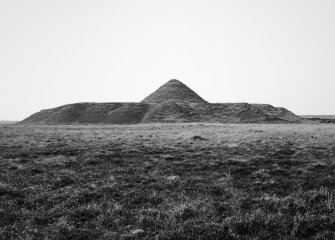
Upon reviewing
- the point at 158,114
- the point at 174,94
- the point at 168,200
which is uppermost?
the point at 174,94

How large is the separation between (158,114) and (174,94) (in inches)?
1501

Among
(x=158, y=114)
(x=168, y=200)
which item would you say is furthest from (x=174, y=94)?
(x=168, y=200)

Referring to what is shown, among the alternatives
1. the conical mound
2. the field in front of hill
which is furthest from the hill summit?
the field in front of hill

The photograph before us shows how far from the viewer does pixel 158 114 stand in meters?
91.2

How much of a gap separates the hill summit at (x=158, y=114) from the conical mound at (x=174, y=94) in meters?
15.8

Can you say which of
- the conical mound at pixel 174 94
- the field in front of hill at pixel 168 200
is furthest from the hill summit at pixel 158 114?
the field in front of hill at pixel 168 200

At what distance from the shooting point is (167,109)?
314 feet

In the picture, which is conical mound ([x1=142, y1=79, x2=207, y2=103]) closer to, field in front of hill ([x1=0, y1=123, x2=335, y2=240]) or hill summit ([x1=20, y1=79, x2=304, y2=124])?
hill summit ([x1=20, y1=79, x2=304, y2=124])

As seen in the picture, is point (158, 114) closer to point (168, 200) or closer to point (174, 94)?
point (174, 94)

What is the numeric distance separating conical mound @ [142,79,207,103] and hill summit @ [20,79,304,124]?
51.9 ft

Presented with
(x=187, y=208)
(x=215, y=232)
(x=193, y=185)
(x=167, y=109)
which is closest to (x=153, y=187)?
(x=193, y=185)

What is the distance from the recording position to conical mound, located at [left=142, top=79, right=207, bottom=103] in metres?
121

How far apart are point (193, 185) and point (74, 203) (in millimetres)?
4894

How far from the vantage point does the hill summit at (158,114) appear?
8486 cm
